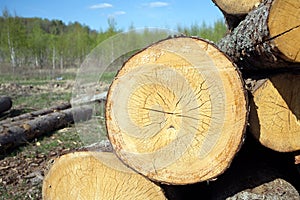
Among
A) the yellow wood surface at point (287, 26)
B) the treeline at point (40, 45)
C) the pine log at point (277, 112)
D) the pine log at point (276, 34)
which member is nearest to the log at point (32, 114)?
the pine log at point (277, 112)

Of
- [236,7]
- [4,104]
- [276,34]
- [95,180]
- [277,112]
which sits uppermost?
[236,7]

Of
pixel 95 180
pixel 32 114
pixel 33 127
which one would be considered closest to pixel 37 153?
pixel 33 127

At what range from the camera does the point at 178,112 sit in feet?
6.70

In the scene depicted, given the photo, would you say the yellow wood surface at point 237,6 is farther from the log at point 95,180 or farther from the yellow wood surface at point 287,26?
the log at point 95,180

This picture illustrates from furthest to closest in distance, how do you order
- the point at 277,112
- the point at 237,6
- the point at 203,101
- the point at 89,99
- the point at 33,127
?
1. the point at 89,99
2. the point at 33,127
3. the point at 237,6
4. the point at 277,112
5. the point at 203,101

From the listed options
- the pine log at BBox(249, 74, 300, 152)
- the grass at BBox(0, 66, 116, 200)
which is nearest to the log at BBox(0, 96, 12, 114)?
the grass at BBox(0, 66, 116, 200)

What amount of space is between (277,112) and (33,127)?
17.2ft

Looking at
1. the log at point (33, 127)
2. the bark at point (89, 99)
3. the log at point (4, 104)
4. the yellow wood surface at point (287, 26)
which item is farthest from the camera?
the log at point (4, 104)

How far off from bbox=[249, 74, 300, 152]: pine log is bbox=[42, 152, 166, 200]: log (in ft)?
2.39

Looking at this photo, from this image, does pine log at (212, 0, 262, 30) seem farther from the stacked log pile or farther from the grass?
the grass

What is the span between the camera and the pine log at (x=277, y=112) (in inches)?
85.9

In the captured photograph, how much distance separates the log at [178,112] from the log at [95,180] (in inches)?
4.6

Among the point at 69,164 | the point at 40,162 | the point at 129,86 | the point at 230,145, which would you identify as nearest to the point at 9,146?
the point at 40,162

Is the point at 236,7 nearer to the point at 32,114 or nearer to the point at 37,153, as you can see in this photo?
the point at 37,153
